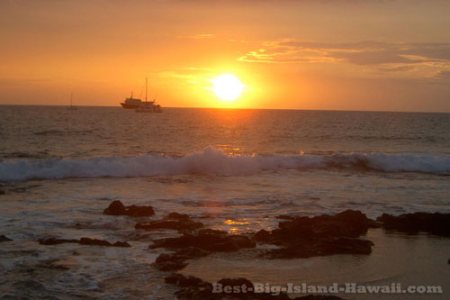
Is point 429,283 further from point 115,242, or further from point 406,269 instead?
point 115,242

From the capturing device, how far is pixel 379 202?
61.3 ft

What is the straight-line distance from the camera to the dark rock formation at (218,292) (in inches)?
323

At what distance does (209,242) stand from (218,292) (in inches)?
124

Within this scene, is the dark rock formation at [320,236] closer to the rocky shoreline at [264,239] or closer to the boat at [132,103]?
the rocky shoreline at [264,239]

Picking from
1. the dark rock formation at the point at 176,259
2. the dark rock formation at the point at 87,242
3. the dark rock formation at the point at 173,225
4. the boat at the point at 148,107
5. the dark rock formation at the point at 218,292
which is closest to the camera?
the dark rock formation at the point at 218,292

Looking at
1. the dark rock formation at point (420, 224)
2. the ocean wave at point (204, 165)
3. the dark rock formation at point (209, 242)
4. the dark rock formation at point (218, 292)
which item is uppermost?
the ocean wave at point (204, 165)

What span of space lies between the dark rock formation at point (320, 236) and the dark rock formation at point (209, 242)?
2.15ft

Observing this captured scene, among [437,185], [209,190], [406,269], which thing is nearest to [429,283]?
[406,269]

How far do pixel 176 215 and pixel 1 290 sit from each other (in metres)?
6.53

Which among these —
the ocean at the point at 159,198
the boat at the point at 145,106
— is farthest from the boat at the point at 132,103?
the ocean at the point at 159,198

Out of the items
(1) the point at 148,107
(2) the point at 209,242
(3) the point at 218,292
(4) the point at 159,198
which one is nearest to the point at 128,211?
(4) the point at 159,198

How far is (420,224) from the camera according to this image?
13.8 metres

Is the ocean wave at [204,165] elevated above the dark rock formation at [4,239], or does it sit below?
above

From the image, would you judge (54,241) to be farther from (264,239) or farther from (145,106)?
(145,106)
